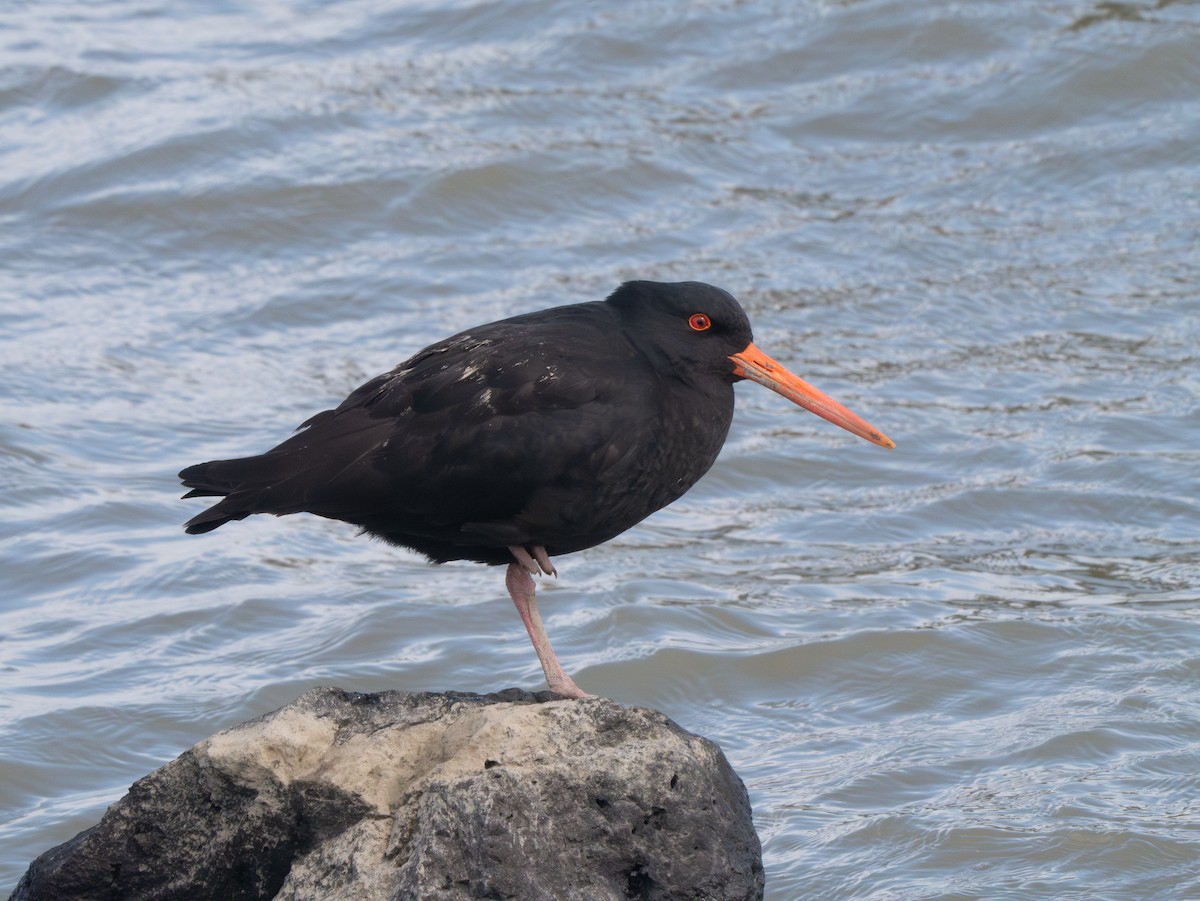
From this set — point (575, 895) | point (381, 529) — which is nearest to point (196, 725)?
point (381, 529)

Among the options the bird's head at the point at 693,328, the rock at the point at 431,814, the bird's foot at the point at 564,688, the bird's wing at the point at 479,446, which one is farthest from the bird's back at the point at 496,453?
the rock at the point at 431,814

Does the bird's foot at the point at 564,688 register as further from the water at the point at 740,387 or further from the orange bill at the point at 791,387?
the water at the point at 740,387

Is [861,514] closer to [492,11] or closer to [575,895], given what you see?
[575,895]

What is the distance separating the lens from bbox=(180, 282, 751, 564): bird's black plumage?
5.46 metres

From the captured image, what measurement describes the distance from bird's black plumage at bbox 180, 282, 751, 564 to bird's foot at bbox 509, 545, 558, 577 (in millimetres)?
59

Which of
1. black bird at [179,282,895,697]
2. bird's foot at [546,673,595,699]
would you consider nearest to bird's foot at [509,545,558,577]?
black bird at [179,282,895,697]

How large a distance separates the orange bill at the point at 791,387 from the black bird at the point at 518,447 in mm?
128

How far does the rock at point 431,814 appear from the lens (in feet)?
14.2

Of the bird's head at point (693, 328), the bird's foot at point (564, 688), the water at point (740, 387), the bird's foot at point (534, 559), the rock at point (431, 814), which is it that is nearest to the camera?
the rock at point (431, 814)

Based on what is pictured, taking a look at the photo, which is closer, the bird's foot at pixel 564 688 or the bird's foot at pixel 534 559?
the bird's foot at pixel 564 688

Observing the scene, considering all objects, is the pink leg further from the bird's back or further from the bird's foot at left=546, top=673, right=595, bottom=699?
the bird's back

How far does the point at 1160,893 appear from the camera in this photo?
6414 millimetres

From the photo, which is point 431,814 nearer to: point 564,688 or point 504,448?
point 564,688

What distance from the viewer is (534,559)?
5746mm
